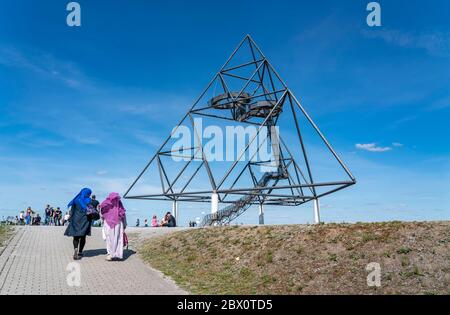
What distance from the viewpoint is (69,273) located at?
9398 mm

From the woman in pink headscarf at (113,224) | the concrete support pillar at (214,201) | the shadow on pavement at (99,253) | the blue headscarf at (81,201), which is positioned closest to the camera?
the blue headscarf at (81,201)

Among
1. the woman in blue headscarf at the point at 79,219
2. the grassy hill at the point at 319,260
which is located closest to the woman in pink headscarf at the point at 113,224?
the woman in blue headscarf at the point at 79,219

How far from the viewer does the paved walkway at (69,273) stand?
312 inches

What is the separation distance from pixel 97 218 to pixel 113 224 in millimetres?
512

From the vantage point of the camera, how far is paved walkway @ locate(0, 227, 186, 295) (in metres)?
7.93

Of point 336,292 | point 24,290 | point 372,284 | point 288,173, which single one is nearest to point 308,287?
point 336,292

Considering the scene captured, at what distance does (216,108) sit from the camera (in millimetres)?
27016

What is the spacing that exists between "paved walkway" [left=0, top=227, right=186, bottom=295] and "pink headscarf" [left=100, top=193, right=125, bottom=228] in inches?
48.9

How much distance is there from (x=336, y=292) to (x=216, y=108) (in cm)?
2049

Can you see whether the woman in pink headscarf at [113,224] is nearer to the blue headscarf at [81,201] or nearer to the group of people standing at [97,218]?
the group of people standing at [97,218]

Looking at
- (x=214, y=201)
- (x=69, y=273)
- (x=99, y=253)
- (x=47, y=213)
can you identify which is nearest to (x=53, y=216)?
(x=47, y=213)

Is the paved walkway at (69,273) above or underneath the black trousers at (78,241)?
underneath

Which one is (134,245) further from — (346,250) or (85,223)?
(346,250)
